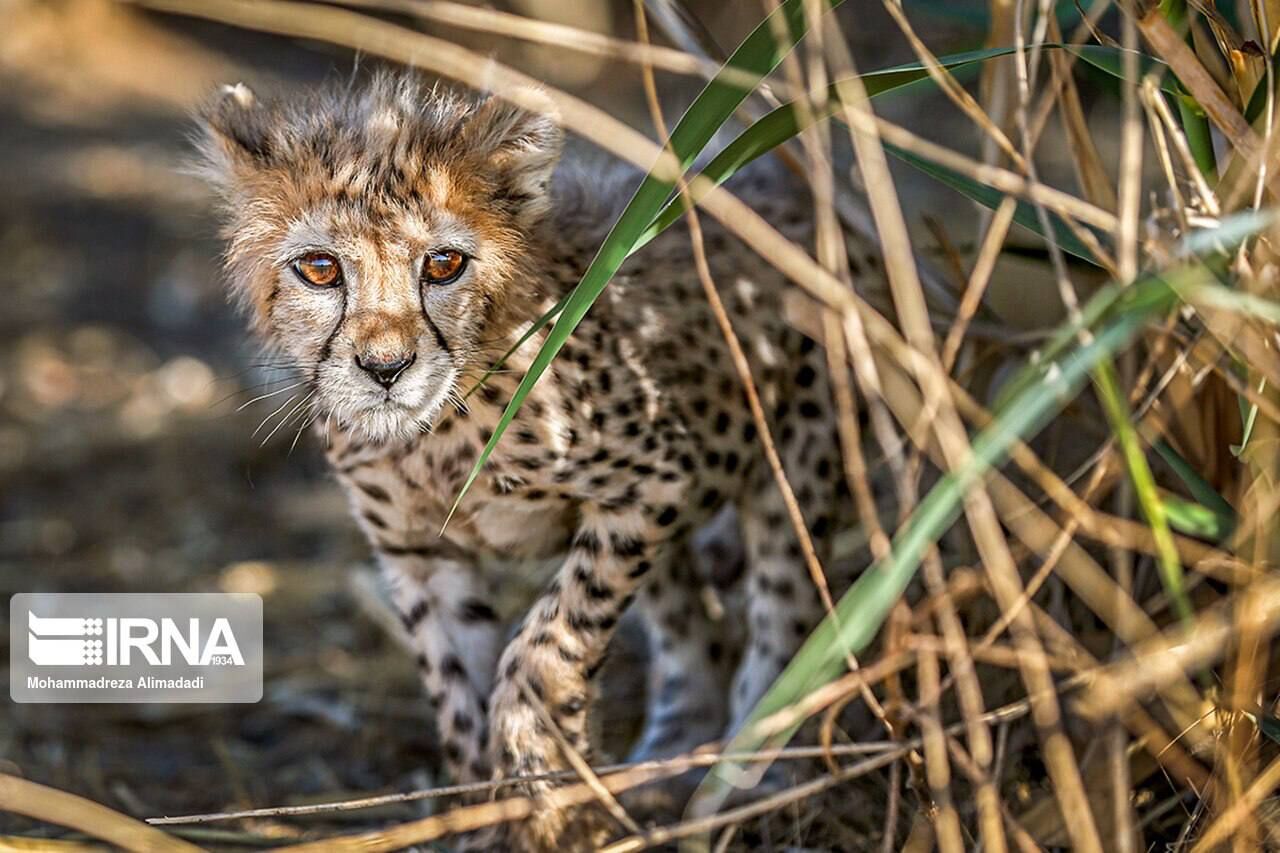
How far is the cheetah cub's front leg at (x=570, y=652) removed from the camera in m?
3.09

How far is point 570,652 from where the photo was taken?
3178mm

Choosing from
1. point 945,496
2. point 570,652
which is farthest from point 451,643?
point 945,496

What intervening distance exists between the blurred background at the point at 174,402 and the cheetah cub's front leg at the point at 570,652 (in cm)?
61

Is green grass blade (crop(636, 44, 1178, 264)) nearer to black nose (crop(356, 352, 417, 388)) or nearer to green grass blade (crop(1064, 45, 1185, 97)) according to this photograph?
green grass blade (crop(1064, 45, 1185, 97))

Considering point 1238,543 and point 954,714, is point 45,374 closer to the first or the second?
point 954,714

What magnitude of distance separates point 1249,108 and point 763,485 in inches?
57.4

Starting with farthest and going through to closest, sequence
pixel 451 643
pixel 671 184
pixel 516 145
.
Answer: pixel 451 643 → pixel 516 145 → pixel 671 184

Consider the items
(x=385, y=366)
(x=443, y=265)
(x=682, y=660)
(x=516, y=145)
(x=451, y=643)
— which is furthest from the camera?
(x=682, y=660)

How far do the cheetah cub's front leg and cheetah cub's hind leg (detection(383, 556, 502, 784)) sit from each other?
0.23m

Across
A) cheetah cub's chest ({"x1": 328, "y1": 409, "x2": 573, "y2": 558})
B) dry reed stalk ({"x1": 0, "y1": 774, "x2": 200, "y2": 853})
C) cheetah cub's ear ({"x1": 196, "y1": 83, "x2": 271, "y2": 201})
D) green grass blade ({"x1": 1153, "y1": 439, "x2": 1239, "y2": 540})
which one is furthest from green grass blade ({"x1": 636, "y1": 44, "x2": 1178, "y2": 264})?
dry reed stalk ({"x1": 0, "y1": 774, "x2": 200, "y2": 853})

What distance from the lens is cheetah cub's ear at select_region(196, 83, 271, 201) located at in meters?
3.05

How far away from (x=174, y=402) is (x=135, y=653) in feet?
6.79

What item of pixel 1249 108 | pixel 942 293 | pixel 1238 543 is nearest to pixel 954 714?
pixel 942 293

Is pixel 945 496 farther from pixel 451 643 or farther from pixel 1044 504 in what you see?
pixel 451 643
